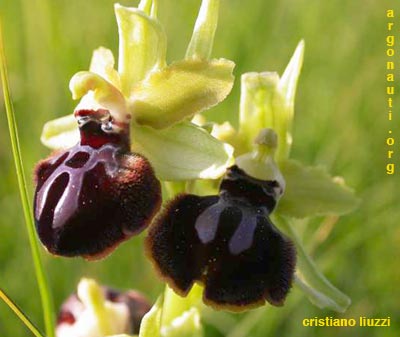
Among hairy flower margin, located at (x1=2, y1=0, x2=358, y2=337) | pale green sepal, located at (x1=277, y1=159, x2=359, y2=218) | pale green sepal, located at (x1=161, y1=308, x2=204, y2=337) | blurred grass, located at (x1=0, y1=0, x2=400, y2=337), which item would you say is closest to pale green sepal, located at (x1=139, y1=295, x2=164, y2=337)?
hairy flower margin, located at (x1=2, y1=0, x2=358, y2=337)

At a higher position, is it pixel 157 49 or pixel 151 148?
pixel 157 49

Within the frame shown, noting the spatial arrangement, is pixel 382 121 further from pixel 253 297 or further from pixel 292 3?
pixel 253 297

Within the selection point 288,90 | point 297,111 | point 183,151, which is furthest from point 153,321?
point 297,111

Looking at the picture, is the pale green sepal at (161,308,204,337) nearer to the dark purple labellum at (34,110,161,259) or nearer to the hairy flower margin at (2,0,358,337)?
the hairy flower margin at (2,0,358,337)

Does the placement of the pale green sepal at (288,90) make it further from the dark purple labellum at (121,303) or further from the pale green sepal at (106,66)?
the dark purple labellum at (121,303)

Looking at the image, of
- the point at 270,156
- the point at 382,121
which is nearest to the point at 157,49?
the point at 270,156
